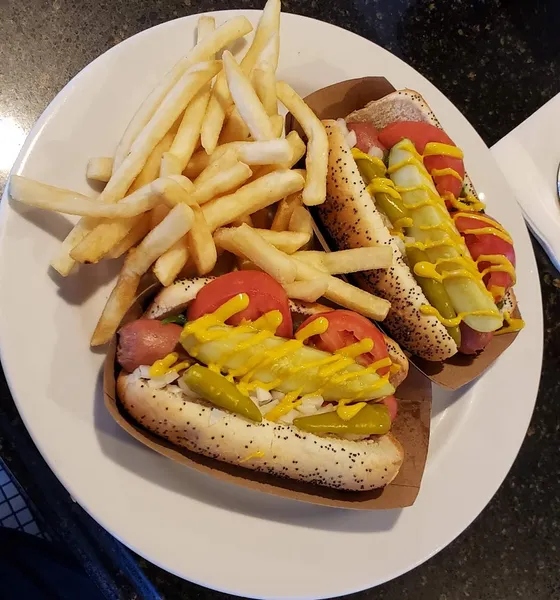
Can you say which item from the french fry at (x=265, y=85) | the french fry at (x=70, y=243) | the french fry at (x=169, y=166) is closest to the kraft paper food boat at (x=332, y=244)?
the french fry at (x=265, y=85)

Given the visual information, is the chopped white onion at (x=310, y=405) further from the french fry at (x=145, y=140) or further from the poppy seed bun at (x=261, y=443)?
the french fry at (x=145, y=140)

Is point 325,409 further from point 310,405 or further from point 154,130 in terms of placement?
point 154,130

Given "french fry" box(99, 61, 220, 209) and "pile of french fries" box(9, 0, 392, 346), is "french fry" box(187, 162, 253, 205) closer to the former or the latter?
"pile of french fries" box(9, 0, 392, 346)

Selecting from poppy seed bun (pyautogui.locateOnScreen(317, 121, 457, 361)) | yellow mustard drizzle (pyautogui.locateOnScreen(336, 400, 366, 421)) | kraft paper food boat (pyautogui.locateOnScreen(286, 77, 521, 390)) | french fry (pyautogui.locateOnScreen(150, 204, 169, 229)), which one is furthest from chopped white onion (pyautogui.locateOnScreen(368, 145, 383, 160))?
yellow mustard drizzle (pyautogui.locateOnScreen(336, 400, 366, 421))

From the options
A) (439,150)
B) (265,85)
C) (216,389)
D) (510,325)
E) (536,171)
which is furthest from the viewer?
(536,171)

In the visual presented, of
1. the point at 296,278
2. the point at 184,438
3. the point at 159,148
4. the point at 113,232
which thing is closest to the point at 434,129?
the point at 296,278

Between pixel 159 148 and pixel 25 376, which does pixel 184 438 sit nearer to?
pixel 25 376

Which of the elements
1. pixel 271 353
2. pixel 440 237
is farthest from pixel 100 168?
pixel 440 237
